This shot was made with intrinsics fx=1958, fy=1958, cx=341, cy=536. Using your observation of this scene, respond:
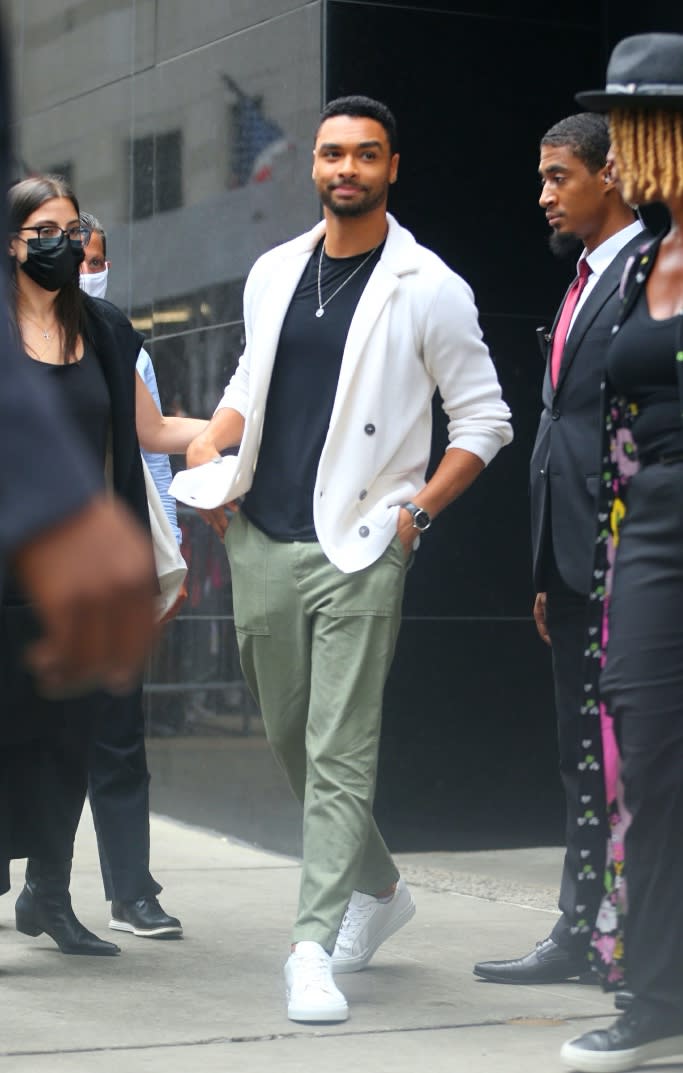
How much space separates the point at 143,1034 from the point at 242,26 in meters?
4.39

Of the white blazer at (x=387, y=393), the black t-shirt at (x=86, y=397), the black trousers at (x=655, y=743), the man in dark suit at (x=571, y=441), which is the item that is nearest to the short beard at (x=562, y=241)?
the man in dark suit at (x=571, y=441)

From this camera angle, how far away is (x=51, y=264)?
5262mm

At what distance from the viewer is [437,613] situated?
713 centimetres

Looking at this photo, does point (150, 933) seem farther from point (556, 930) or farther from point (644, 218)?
point (644, 218)

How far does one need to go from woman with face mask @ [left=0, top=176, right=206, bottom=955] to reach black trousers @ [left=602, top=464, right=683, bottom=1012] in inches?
65.1

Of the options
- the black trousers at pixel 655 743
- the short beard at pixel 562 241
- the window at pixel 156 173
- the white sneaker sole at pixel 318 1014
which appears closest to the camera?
the black trousers at pixel 655 743

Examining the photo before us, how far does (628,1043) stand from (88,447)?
2028mm

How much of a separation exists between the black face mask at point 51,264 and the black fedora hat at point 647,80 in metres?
1.75

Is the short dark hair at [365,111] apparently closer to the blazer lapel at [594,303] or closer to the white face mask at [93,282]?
the blazer lapel at [594,303]

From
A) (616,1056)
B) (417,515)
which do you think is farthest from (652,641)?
(417,515)

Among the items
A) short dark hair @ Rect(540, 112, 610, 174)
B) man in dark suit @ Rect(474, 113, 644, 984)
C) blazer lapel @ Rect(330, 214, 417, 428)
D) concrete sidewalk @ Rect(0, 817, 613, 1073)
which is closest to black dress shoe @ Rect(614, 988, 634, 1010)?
concrete sidewalk @ Rect(0, 817, 613, 1073)

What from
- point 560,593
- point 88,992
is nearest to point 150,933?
point 88,992

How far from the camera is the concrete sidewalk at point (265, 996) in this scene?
13.8 feet

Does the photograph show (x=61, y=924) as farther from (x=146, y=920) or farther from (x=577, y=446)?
(x=577, y=446)
